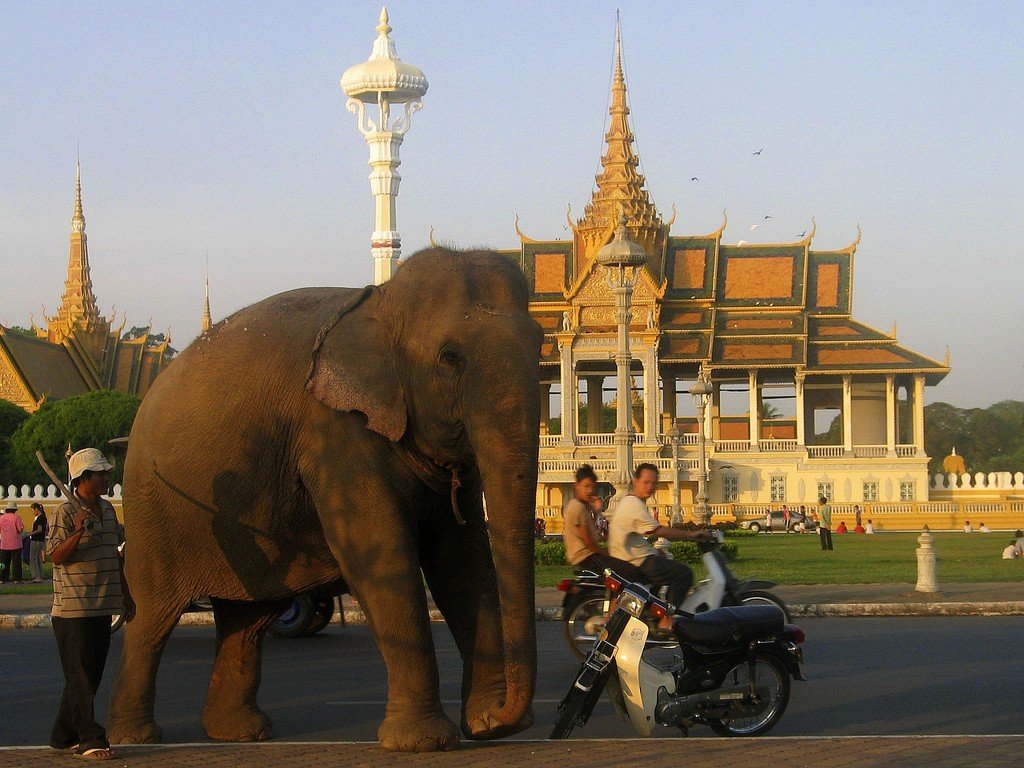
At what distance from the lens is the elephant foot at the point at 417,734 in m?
6.53

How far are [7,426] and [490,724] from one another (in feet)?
182

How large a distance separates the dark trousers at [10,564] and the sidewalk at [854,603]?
4371 mm

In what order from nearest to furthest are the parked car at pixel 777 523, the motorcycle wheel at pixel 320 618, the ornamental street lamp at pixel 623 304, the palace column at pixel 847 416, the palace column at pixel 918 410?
the motorcycle wheel at pixel 320 618 < the ornamental street lamp at pixel 623 304 < the parked car at pixel 777 523 < the palace column at pixel 847 416 < the palace column at pixel 918 410

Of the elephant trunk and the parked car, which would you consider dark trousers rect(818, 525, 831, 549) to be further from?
the elephant trunk

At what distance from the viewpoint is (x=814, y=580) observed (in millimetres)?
20438

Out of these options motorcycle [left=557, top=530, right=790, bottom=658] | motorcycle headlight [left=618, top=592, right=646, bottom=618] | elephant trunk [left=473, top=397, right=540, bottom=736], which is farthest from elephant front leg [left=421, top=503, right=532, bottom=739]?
motorcycle [left=557, top=530, right=790, bottom=658]

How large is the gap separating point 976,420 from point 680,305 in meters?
44.9

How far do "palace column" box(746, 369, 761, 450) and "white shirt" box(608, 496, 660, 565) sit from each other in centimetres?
4768

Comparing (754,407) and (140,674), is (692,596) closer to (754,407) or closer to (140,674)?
(140,674)

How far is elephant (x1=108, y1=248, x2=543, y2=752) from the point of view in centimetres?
638

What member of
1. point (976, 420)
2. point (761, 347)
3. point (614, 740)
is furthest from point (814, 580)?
point (976, 420)

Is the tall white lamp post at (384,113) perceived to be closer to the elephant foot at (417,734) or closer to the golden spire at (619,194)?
the golden spire at (619,194)

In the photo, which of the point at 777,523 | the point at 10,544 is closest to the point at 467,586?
the point at 10,544

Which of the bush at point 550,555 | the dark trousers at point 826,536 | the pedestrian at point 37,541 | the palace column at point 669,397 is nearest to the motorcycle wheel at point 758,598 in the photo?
the bush at point 550,555
